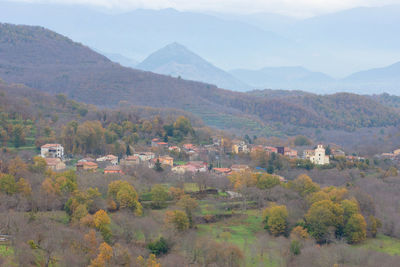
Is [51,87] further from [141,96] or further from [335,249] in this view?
[335,249]

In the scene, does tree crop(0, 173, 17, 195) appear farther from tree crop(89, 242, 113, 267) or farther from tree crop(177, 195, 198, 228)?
tree crop(89, 242, 113, 267)

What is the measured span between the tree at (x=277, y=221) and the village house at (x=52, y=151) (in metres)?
18.5

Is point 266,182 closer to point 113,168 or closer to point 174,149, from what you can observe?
point 113,168

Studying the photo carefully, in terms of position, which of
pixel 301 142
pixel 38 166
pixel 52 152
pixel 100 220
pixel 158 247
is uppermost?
pixel 301 142

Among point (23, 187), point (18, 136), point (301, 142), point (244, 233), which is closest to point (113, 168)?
point (23, 187)

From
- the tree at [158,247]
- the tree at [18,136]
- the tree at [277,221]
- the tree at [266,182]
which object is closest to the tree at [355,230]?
the tree at [277,221]

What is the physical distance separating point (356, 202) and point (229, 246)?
8.82 metres

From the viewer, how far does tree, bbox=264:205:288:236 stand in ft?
80.4

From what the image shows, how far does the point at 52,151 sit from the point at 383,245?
23.4 m

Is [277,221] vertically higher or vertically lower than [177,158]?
lower

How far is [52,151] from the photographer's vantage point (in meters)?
38.2

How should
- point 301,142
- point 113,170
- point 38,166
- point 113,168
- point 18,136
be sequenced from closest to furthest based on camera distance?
point 38,166 → point 113,170 → point 113,168 → point 18,136 → point 301,142

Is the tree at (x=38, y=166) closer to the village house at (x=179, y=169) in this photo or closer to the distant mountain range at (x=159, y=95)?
the village house at (x=179, y=169)

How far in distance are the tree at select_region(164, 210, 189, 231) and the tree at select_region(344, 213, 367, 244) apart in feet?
23.7
